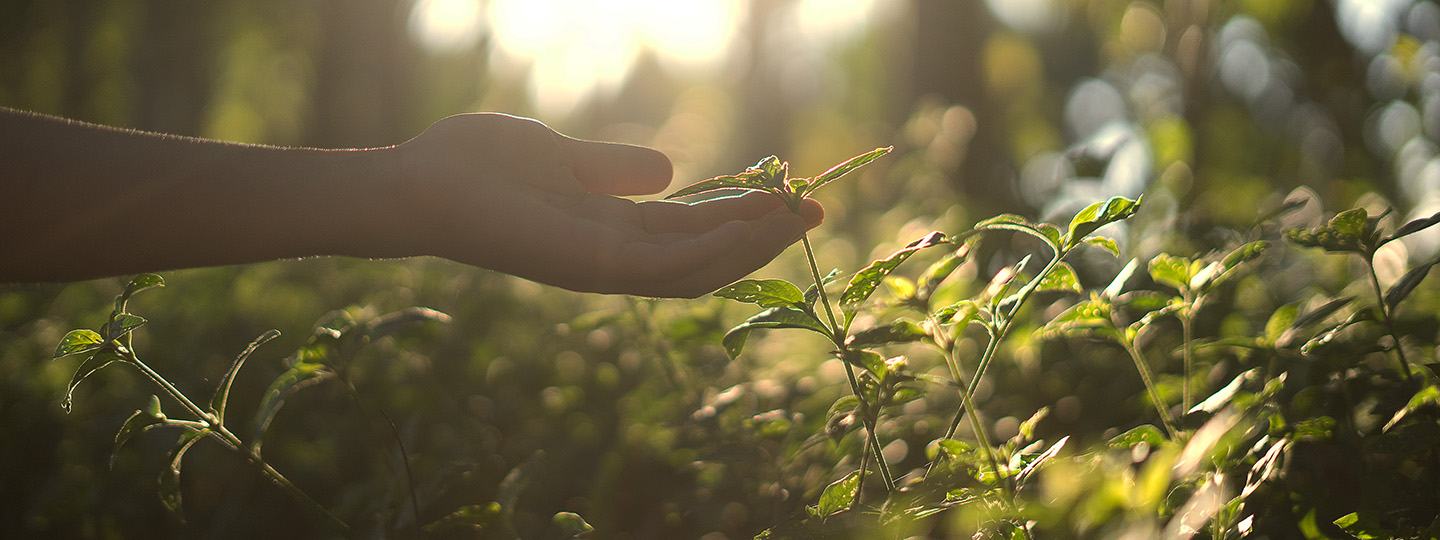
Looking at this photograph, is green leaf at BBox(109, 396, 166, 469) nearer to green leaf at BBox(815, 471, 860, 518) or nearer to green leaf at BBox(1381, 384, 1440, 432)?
green leaf at BBox(815, 471, 860, 518)

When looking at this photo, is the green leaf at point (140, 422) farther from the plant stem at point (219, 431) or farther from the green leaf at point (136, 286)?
the green leaf at point (136, 286)

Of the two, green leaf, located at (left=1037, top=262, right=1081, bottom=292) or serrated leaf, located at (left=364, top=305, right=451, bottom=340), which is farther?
serrated leaf, located at (left=364, top=305, right=451, bottom=340)

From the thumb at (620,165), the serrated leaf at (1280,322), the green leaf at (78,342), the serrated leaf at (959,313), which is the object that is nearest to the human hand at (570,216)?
the thumb at (620,165)

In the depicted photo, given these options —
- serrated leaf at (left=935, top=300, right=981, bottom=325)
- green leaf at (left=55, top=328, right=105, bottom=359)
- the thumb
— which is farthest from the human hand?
green leaf at (left=55, top=328, right=105, bottom=359)

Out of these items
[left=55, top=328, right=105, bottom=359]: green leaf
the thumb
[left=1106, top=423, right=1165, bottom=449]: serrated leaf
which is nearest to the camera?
[left=1106, top=423, right=1165, bottom=449]: serrated leaf

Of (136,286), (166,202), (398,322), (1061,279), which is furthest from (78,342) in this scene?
(1061,279)
